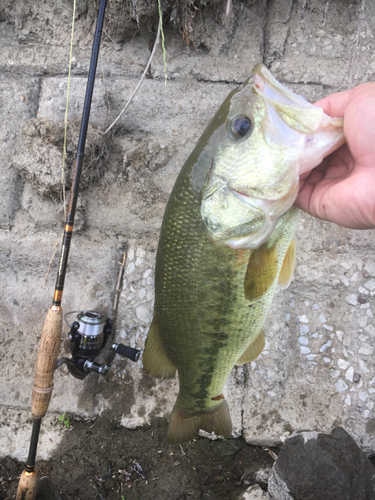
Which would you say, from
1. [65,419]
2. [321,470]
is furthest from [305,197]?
[65,419]

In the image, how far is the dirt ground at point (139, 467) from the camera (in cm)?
223

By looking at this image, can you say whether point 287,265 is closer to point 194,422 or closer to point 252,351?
point 252,351

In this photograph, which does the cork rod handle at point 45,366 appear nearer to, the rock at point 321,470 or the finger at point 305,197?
the rock at point 321,470

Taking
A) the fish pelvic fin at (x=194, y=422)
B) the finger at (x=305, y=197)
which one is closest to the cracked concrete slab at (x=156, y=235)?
the fish pelvic fin at (x=194, y=422)

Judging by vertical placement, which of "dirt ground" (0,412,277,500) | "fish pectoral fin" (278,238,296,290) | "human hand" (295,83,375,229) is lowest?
"dirt ground" (0,412,277,500)

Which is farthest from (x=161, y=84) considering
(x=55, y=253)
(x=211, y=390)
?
(x=211, y=390)

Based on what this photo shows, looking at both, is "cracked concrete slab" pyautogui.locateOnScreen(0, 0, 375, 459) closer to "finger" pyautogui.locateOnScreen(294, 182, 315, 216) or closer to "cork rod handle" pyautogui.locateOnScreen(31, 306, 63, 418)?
"cork rod handle" pyautogui.locateOnScreen(31, 306, 63, 418)

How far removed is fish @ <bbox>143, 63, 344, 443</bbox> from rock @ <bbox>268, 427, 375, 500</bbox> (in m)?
0.35

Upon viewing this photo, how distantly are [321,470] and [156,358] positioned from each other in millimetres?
977

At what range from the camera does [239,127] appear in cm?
137

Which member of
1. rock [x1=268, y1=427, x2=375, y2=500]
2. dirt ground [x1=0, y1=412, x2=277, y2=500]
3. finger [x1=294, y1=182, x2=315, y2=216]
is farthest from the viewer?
dirt ground [x1=0, y1=412, x2=277, y2=500]

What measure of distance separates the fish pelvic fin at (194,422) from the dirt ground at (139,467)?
56cm

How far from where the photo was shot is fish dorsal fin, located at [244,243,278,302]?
1482mm

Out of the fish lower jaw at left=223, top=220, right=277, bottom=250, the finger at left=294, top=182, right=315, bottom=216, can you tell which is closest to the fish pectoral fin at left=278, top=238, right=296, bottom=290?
the finger at left=294, top=182, right=315, bottom=216
